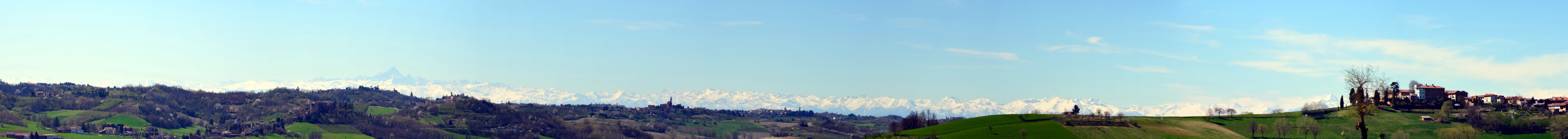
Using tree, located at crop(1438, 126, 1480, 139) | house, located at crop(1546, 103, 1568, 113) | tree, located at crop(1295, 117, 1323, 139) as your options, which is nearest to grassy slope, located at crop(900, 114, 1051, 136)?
tree, located at crop(1295, 117, 1323, 139)

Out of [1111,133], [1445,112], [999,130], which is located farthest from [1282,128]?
[999,130]

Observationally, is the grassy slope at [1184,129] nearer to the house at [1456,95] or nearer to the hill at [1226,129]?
the hill at [1226,129]

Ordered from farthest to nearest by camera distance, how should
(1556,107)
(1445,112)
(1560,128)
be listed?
(1556,107) → (1445,112) → (1560,128)

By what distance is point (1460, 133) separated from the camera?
107m

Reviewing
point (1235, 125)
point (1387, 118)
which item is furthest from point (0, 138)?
point (1387, 118)

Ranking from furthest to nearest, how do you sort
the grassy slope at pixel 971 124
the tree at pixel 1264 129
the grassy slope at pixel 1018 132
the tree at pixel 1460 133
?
1. the grassy slope at pixel 971 124
2. the tree at pixel 1264 129
3. the grassy slope at pixel 1018 132
4. the tree at pixel 1460 133

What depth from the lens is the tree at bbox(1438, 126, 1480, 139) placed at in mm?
106312

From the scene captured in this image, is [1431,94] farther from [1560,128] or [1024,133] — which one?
[1024,133]

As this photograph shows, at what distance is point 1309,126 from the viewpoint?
114 m

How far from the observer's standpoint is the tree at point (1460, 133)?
349 feet

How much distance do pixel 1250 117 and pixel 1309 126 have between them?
18133 mm

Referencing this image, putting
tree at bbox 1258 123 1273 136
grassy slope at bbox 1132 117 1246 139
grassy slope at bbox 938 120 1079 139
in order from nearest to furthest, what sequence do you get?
grassy slope at bbox 938 120 1079 139 → grassy slope at bbox 1132 117 1246 139 → tree at bbox 1258 123 1273 136

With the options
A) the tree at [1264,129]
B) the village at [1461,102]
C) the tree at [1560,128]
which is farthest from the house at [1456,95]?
the tree at [1264,129]

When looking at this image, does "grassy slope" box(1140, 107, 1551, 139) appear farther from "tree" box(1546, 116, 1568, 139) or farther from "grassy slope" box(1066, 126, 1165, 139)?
"grassy slope" box(1066, 126, 1165, 139)
